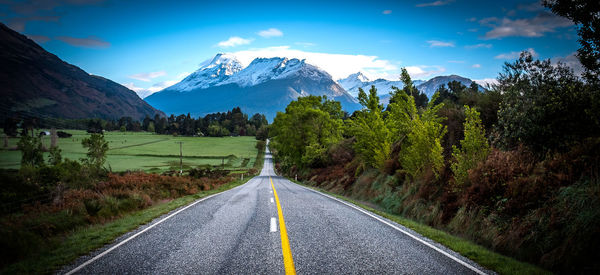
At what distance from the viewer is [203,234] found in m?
6.36

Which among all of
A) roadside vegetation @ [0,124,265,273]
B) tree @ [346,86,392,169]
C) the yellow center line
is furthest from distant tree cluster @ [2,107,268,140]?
the yellow center line

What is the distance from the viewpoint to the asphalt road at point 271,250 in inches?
169

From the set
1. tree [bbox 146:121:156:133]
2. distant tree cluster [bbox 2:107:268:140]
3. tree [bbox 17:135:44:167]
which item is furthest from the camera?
tree [bbox 146:121:156:133]

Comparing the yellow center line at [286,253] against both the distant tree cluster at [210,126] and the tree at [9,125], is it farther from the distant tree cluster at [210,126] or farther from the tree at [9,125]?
the distant tree cluster at [210,126]

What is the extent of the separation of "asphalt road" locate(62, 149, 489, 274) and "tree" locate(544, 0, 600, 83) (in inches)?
213

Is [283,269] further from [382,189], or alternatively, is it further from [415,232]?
[382,189]

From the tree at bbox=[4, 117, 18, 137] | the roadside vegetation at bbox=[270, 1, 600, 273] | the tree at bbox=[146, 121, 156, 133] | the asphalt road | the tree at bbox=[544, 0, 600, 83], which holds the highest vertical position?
the tree at bbox=[146, 121, 156, 133]

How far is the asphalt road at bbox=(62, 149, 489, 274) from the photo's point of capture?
4285 mm

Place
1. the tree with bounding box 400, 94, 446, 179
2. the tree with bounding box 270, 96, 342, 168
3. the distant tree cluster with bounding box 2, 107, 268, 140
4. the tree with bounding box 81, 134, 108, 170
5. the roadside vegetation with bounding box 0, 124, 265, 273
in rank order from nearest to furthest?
the roadside vegetation with bounding box 0, 124, 265, 273 < the tree with bounding box 400, 94, 446, 179 < the tree with bounding box 270, 96, 342, 168 < the tree with bounding box 81, 134, 108, 170 < the distant tree cluster with bounding box 2, 107, 268, 140

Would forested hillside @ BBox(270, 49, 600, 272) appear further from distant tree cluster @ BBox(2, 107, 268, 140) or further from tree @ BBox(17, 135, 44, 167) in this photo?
distant tree cluster @ BBox(2, 107, 268, 140)

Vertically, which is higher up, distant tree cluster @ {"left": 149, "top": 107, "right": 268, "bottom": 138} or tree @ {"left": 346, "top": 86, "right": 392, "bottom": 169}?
distant tree cluster @ {"left": 149, "top": 107, "right": 268, "bottom": 138}

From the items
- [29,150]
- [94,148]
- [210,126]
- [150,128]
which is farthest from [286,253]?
[150,128]

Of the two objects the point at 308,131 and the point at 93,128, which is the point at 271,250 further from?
the point at 93,128

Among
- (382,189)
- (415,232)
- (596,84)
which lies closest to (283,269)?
(415,232)
